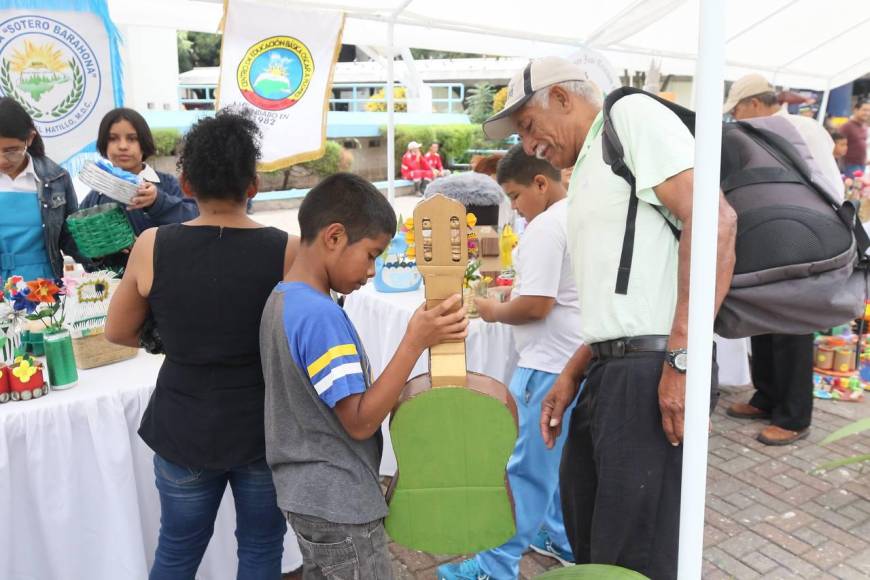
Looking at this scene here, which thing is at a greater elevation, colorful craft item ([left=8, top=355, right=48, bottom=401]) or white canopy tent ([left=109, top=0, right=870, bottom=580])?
white canopy tent ([left=109, top=0, right=870, bottom=580])

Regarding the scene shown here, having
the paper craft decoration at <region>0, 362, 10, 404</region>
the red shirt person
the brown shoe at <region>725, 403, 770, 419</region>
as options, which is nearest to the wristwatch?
the paper craft decoration at <region>0, 362, 10, 404</region>

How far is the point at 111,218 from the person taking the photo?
2.10m

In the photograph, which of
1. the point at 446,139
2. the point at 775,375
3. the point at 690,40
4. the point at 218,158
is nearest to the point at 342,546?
the point at 218,158

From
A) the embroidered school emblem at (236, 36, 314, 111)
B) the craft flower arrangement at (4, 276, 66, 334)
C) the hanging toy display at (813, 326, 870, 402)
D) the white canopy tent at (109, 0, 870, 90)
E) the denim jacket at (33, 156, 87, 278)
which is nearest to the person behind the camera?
the craft flower arrangement at (4, 276, 66, 334)

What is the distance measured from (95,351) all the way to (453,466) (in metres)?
1.39

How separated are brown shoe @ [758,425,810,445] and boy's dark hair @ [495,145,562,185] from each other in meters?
2.20

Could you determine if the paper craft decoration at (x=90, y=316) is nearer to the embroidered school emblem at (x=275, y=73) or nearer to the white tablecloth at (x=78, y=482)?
the white tablecloth at (x=78, y=482)

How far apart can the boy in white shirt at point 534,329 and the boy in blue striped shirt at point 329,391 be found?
896mm

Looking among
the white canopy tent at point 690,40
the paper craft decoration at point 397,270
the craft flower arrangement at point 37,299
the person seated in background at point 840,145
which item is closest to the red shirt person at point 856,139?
the person seated in background at point 840,145

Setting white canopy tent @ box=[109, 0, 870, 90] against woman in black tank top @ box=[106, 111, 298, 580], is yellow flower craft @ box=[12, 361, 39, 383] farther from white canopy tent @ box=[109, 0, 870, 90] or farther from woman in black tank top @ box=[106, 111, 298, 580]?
white canopy tent @ box=[109, 0, 870, 90]

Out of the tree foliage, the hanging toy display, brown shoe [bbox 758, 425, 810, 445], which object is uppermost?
the tree foliage

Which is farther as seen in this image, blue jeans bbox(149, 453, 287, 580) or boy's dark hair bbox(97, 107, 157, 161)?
boy's dark hair bbox(97, 107, 157, 161)

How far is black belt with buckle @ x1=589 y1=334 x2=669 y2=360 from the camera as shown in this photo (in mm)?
1383

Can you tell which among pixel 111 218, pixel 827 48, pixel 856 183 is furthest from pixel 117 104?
pixel 827 48
